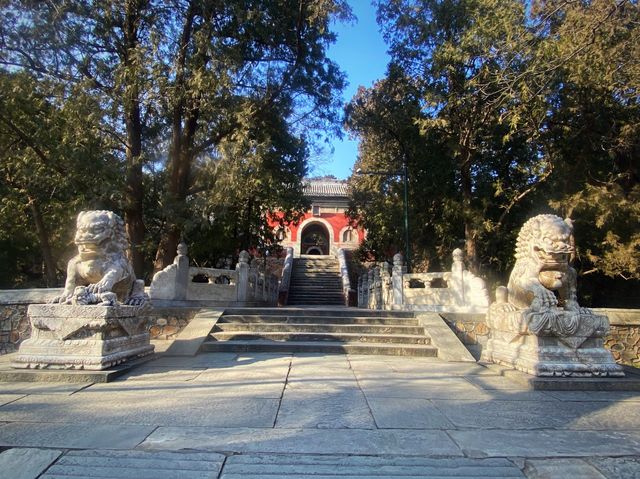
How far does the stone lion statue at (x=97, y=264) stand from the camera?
5266mm

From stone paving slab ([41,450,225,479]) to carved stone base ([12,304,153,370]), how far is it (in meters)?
2.30

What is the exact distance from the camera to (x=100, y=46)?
34.6 feet

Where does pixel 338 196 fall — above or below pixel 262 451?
above

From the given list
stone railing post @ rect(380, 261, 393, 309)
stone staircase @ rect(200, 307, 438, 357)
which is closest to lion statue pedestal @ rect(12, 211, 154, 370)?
Answer: stone staircase @ rect(200, 307, 438, 357)

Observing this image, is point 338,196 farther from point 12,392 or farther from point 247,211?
point 12,392

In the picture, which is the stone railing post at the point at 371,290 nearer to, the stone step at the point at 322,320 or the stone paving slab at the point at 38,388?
the stone step at the point at 322,320

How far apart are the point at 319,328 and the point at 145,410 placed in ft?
14.2

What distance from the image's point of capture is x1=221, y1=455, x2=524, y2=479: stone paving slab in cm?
262

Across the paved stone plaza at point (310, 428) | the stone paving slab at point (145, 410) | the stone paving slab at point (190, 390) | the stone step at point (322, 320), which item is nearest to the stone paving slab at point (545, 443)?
the paved stone plaza at point (310, 428)

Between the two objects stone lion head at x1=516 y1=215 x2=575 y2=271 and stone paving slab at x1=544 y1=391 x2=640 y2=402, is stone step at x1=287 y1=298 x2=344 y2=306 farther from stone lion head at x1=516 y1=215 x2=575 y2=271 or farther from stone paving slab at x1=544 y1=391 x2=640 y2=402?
stone paving slab at x1=544 y1=391 x2=640 y2=402

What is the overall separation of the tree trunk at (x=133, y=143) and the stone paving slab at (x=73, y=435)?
7.33m

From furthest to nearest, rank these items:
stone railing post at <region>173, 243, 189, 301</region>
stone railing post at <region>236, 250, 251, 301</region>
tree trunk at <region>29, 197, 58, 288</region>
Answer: tree trunk at <region>29, 197, 58, 288</region> < stone railing post at <region>236, 250, 251, 301</region> < stone railing post at <region>173, 243, 189, 301</region>

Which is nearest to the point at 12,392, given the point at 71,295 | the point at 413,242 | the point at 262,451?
the point at 71,295

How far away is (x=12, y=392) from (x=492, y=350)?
5901 mm
